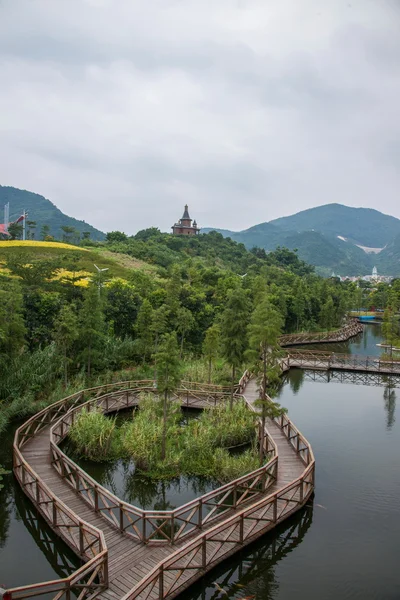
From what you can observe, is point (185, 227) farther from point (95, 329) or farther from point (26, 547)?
point (26, 547)

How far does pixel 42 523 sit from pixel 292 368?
90.4 ft

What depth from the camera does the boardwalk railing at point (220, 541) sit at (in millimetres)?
10312

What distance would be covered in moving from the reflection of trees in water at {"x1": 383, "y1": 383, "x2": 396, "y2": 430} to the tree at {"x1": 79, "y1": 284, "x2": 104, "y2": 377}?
56.3ft

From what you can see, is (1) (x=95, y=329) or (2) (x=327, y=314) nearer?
(1) (x=95, y=329)

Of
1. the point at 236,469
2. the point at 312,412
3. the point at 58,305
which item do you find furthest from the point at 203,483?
the point at 58,305

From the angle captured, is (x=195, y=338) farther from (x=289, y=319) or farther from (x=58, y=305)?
(x=289, y=319)

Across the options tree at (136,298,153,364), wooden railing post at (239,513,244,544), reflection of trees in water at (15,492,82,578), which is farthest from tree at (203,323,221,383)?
wooden railing post at (239,513,244,544)

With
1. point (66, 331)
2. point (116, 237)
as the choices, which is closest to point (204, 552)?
point (66, 331)

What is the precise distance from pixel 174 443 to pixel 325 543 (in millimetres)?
7455

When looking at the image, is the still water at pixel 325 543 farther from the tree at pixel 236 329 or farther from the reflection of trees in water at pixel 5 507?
the tree at pixel 236 329

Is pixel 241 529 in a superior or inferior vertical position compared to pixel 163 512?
inferior

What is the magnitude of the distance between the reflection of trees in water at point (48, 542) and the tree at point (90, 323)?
38.3 ft

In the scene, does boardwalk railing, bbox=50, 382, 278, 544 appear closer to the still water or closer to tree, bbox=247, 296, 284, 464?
the still water

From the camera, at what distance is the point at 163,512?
12.3 meters
